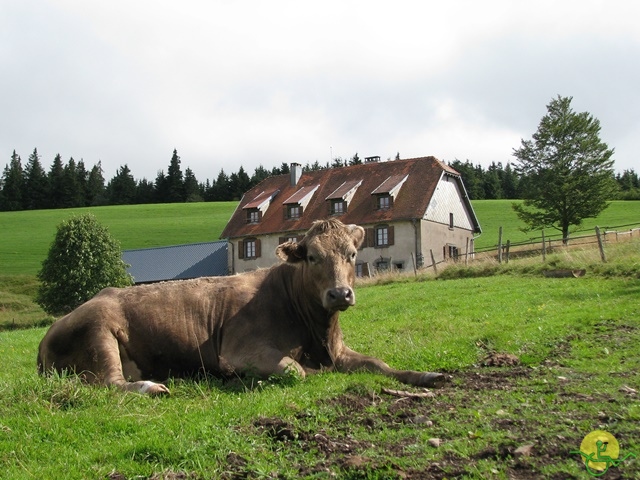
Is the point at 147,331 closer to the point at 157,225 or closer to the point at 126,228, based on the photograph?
the point at 126,228

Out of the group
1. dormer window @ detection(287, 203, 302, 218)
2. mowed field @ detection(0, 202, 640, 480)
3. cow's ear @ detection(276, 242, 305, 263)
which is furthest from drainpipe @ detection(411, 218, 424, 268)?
cow's ear @ detection(276, 242, 305, 263)

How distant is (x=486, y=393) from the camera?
748 centimetres

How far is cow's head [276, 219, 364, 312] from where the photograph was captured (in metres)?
8.56

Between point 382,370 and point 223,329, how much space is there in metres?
2.32

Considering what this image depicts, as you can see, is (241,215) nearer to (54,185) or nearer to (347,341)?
(347,341)

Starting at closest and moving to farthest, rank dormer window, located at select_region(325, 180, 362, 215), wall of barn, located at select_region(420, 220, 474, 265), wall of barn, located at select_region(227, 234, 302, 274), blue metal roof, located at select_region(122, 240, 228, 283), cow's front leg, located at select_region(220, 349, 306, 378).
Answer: cow's front leg, located at select_region(220, 349, 306, 378) < wall of barn, located at select_region(420, 220, 474, 265) < dormer window, located at select_region(325, 180, 362, 215) < wall of barn, located at select_region(227, 234, 302, 274) < blue metal roof, located at select_region(122, 240, 228, 283)

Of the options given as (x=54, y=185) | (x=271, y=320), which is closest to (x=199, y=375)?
(x=271, y=320)

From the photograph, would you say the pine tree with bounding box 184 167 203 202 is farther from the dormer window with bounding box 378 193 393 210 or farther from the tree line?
the dormer window with bounding box 378 193 393 210

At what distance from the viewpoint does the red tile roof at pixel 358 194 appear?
57625 millimetres

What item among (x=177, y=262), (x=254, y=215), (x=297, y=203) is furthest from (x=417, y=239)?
(x=177, y=262)

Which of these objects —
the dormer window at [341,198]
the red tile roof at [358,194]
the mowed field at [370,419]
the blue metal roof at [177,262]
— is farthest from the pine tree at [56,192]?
the mowed field at [370,419]

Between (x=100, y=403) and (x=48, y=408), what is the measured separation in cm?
52

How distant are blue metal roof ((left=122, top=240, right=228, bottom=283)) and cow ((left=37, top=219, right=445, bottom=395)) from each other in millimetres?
56855

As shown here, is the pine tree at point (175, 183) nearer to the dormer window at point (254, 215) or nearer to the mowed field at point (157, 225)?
the mowed field at point (157, 225)
